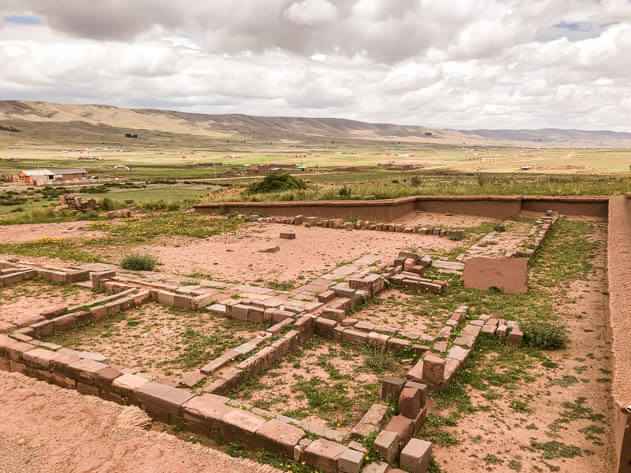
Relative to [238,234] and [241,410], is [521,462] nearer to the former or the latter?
[241,410]

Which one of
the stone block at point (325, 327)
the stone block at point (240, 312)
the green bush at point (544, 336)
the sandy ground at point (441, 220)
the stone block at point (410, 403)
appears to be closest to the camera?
the stone block at point (410, 403)

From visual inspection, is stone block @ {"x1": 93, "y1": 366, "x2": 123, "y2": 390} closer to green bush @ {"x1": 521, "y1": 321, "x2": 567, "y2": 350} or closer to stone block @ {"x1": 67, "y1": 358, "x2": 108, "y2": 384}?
stone block @ {"x1": 67, "y1": 358, "x2": 108, "y2": 384}

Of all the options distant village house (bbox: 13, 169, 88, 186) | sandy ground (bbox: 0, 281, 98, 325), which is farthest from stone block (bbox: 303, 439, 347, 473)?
distant village house (bbox: 13, 169, 88, 186)

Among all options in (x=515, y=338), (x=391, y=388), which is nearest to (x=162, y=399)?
(x=391, y=388)

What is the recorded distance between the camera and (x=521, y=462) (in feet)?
16.2

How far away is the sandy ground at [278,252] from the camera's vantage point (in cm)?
1305

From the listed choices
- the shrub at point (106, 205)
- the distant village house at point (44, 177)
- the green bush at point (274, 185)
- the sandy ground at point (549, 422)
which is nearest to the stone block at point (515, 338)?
the sandy ground at point (549, 422)

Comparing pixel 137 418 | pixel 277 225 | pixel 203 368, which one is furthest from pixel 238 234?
pixel 137 418

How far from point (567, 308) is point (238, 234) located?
1345cm

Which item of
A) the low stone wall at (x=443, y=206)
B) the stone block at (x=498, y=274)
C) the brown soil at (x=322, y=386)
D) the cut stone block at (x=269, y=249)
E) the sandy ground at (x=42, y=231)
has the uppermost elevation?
the low stone wall at (x=443, y=206)

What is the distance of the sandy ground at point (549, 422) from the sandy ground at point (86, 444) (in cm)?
261

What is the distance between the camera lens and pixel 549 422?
5.66m

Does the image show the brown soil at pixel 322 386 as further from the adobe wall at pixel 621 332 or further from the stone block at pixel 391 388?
the adobe wall at pixel 621 332

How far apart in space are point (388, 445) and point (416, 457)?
1.06 feet
